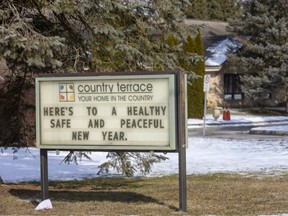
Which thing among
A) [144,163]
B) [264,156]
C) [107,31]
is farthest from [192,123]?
[107,31]

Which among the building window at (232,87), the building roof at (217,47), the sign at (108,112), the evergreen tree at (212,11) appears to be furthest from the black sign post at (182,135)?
the evergreen tree at (212,11)

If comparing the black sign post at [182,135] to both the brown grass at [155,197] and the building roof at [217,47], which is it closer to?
the brown grass at [155,197]

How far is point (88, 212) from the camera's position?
33.6ft

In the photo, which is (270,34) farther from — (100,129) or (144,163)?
(100,129)

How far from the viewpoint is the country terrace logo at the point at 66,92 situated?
35.3 feet

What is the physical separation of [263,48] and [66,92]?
3614 centimetres

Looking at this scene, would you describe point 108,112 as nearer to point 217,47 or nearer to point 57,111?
point 57,111

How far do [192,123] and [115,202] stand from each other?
28.0m

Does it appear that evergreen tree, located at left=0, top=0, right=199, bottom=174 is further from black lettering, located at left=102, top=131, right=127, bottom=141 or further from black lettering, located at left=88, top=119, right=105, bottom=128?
black lettering, located at left=102, top=131, right=127, bottom=141

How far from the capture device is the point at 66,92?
10828 millimetres

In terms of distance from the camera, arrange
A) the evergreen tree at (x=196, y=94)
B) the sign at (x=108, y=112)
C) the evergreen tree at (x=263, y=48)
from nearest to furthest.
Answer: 1. the sign at (x=108, y=112)
2. the evergreen tree at (x=196, y=94)
3. the evergreen tree at (x=263, y=48)

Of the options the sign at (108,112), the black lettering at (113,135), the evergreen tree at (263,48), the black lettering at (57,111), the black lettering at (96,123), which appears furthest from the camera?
the evergreen tree at (263,48)

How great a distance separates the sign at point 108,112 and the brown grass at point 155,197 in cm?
97

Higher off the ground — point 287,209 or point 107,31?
point 107,31
